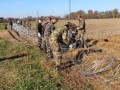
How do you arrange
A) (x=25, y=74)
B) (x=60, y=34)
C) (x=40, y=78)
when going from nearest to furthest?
(x=40, y=78)
(x=25, y=74)
(x=60, y=34)

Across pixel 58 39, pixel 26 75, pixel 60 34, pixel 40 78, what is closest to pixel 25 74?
pixel 26 75

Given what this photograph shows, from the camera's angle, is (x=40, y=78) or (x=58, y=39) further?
(x=58, y=39)

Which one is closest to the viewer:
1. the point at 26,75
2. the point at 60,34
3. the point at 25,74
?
the point at 26,75

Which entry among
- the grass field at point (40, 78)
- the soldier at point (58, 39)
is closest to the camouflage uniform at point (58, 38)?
the soldier at point (58, 39)

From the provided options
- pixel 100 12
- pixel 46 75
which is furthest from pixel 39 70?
pixel 100 12

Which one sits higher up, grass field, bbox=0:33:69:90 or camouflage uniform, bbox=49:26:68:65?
camouflage uniform, bbox=49:26:68:65

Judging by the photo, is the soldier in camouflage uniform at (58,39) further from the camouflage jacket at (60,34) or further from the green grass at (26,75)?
the green grass at (26,75)

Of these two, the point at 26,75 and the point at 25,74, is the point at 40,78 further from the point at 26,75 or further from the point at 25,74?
the point at 25,74

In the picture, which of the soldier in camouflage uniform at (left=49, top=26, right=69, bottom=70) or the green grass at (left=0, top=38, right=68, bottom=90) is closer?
the green grass at (left=0, top=38, right=68, bottom=90)

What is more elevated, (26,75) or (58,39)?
(58,39)

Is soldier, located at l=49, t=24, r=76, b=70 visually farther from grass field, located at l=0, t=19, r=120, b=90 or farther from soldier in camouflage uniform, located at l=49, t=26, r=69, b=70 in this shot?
grass field, located at l=0, t=19, r=120, b=90

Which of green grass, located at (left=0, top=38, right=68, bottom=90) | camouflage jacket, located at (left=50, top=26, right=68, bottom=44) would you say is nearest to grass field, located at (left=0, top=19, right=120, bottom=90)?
green grass, located at (left=0, top=38, right=68, bottom=90)

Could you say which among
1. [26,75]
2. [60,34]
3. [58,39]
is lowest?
[26,75]

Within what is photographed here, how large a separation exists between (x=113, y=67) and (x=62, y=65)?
188 cm
